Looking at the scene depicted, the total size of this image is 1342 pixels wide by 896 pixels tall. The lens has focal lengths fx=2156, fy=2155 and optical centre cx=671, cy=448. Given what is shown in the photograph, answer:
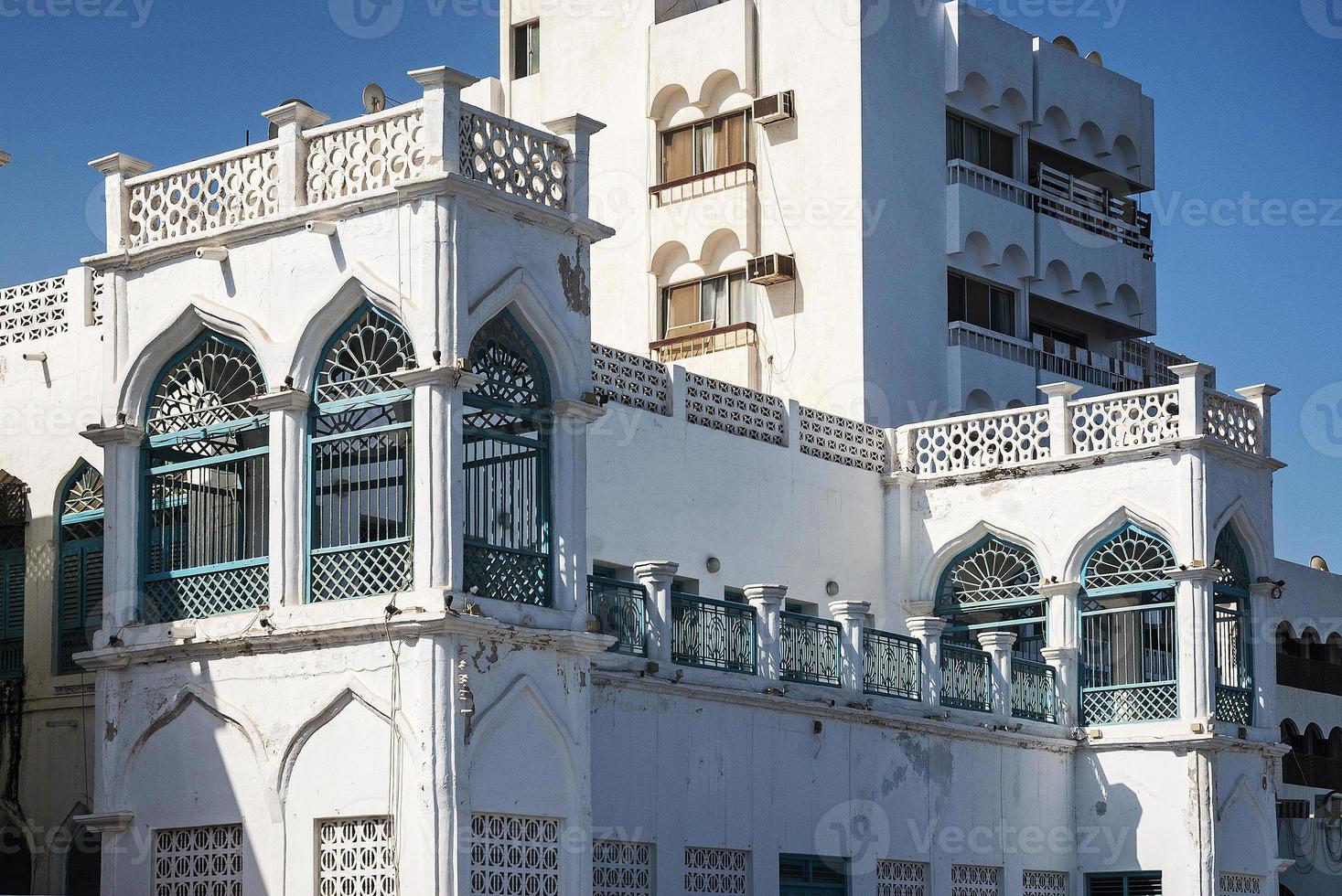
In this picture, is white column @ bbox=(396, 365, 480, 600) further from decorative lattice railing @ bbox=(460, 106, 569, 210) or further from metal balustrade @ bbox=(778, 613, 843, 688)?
metal balustrade @ bbox=(778, 613, 843, 688)

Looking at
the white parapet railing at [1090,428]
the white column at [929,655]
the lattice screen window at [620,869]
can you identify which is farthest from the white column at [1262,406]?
the lattice screen window at [620,869]

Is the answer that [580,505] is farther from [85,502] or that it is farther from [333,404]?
[85,502]

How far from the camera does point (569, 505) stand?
50.1 ft

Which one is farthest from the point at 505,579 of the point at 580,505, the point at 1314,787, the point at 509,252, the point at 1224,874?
the point at 1314,787

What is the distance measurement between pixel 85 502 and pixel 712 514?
6.16 metres

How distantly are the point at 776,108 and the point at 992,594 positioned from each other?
7410 mm

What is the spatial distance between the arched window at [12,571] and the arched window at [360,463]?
5579 millimetres

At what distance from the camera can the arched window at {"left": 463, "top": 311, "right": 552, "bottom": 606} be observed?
48.8 ft

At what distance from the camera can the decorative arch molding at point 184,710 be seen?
14.8 metres

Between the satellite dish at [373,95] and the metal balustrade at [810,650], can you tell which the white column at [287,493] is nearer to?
the metal balustrade at [810,650]

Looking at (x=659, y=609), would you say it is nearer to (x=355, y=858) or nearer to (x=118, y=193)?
(x=355, y=858)

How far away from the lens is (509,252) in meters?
15.1

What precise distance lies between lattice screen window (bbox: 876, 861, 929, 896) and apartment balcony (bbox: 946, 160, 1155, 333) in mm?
10678

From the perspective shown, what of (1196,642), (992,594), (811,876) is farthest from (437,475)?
(992,594)
